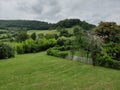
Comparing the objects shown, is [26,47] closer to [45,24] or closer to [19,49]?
[19,49]

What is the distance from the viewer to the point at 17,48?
5175cm

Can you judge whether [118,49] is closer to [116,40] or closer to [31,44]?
[116,40]

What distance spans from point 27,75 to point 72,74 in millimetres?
5222

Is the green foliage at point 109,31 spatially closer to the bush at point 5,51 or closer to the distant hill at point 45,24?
the bush at point 5,51

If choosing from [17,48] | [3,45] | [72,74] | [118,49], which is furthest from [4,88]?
[17,48]

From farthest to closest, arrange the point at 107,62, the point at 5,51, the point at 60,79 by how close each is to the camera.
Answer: the point at 5,51 < the point at 107,62 < the point at 60,79

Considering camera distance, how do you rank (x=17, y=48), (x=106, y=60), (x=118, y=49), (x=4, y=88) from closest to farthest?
(x=4, y=88) → (x=106, y=60) → (x=118, y=49) → (x=17, y=48)

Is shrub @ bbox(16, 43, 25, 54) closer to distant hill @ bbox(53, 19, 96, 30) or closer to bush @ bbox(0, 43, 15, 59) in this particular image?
bush @ bbox(0, 43, 15, 59)

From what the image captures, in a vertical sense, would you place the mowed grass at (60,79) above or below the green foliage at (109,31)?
below

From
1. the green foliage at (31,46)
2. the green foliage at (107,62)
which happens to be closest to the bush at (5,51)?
the green foliage at (31,46)

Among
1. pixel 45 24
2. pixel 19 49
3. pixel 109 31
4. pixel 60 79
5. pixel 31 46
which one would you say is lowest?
pixel 60 79

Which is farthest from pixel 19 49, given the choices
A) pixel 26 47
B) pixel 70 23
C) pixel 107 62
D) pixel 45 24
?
pixel 45 24

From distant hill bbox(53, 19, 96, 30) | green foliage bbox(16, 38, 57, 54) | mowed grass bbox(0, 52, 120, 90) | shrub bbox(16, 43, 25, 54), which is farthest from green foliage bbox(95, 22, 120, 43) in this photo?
distant hill bbox(53, 19, 96, 30)

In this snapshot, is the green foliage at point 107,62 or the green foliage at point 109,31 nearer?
the green foliage at point 107,62
